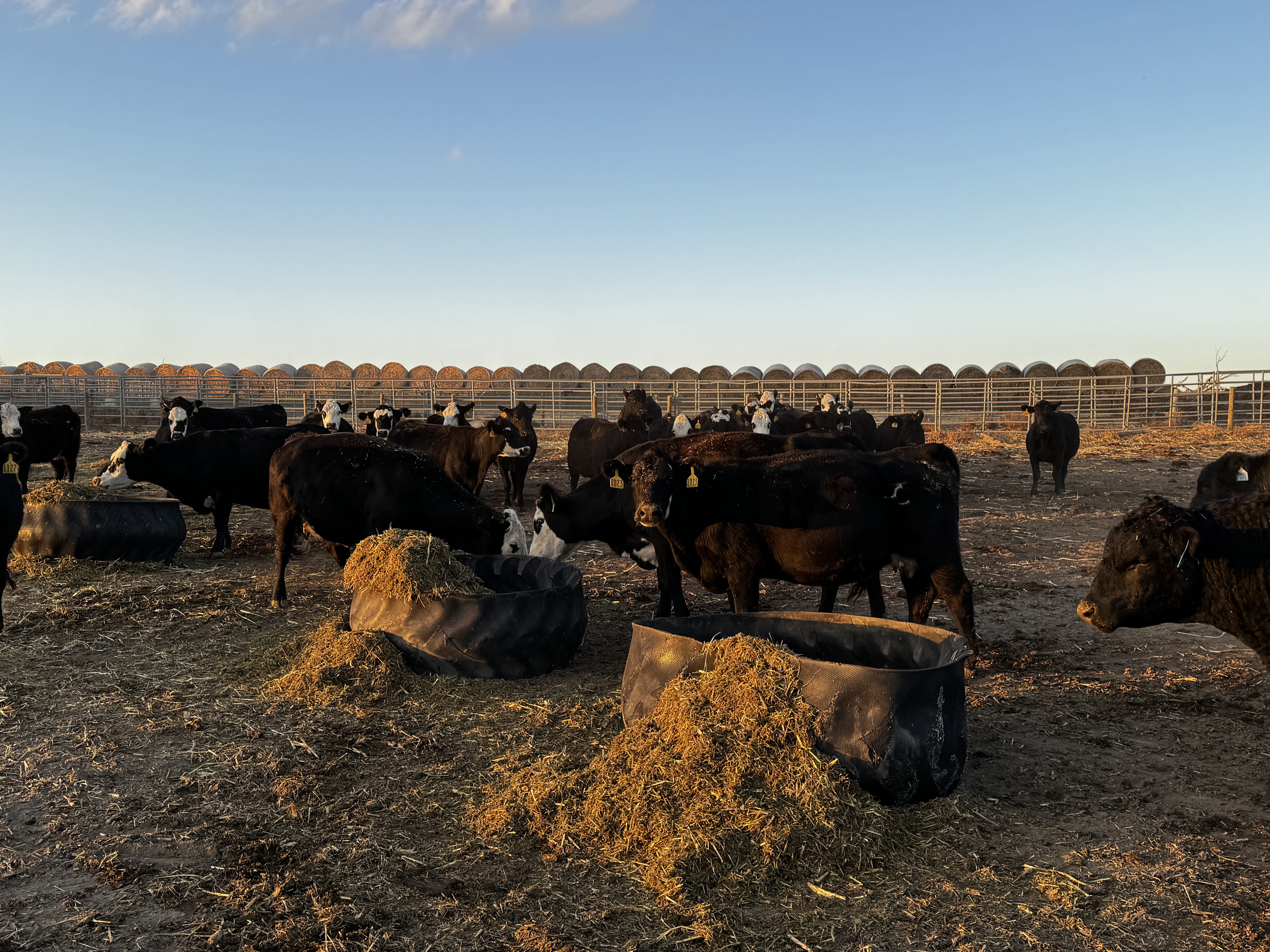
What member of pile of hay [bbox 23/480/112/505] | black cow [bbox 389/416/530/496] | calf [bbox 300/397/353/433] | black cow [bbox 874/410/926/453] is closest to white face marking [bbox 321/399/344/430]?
calf [bbox 300/397/353/433]

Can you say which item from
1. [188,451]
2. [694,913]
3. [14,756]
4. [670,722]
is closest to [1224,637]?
[670,722]

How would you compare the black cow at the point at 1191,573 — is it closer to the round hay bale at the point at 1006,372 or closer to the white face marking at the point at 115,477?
the white face marking at the point at 115,477

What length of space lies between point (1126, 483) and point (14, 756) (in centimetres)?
1738

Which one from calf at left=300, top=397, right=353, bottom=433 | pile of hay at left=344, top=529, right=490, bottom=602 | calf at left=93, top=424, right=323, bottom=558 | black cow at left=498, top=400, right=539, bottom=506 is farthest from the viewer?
calf at left=300, top=397, right=353, bottom=433

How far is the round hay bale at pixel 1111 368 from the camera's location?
121 feet

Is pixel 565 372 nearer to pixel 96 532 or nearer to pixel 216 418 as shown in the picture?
pixel 216 418

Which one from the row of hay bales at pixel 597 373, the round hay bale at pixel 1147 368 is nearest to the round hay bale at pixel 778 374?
the row of hay bales at pixel 597 373

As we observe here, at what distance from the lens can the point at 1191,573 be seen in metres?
4.49

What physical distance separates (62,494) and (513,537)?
16.8 ft

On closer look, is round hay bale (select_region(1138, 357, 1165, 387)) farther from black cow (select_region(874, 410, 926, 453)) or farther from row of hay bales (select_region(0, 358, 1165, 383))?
black cow (select_region(874, 410, 926, 453))

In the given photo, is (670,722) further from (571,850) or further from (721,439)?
(721,439)

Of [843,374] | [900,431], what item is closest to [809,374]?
[843,374]

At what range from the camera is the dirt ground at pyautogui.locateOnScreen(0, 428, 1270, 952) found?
312cm

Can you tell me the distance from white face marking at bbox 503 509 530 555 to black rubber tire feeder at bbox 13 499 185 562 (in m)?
3.92
